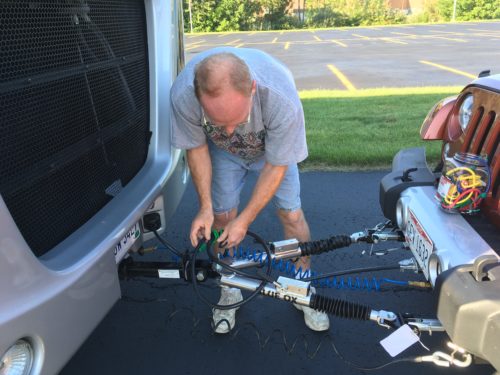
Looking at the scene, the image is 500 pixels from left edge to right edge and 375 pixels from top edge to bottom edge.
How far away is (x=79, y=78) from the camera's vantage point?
1.96m

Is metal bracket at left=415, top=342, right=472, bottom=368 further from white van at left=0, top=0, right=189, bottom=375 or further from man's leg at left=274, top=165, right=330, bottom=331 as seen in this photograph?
white van at left=0, top=0, right=189, bottom=375

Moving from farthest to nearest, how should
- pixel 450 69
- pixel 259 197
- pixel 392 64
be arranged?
pixel 392 64 → pixel 450 69 → pixel 259 197

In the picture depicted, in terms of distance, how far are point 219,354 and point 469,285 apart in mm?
1344

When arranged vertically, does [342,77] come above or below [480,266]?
below

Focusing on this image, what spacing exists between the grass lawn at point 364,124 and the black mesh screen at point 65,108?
308 cm

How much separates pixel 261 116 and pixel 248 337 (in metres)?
1.22

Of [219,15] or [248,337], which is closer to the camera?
[248,337]

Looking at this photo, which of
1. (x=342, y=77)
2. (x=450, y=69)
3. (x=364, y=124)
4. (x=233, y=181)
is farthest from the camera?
(x=450, y=69)

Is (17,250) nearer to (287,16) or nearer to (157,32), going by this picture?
(157,32)

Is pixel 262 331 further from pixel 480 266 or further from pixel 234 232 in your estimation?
pixel 480 266

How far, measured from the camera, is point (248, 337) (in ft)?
8.68

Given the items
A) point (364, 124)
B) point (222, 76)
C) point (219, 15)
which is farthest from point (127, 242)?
point (219, 15)

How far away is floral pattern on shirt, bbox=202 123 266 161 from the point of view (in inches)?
93.9

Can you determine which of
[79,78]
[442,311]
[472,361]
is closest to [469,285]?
[442,311]
